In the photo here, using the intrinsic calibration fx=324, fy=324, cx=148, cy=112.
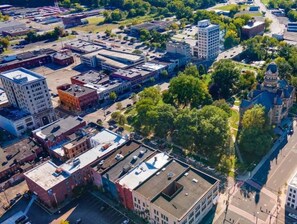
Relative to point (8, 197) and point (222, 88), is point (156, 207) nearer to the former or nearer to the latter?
point (8, 197)

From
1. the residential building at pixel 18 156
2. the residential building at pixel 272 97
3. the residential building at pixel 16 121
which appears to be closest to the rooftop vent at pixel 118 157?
the residential building at pixel 18 156

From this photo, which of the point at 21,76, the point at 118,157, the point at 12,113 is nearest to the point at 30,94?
the point at 21,76

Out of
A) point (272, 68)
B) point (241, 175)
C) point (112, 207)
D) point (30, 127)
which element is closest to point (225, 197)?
point (241, 175)

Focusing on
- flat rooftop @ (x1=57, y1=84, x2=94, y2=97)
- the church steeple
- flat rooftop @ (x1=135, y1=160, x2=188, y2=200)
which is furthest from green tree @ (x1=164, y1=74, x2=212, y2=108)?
flat rooftop @ (x1=135, y1=160, x2=188, y2=200)

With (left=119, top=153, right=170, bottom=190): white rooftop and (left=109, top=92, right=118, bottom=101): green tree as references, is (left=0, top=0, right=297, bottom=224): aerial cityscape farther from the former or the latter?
(left=109, top=92, right=118, bottom=101): green tree

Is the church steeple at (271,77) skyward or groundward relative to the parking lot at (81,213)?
skyward

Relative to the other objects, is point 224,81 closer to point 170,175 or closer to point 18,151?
point 170,175

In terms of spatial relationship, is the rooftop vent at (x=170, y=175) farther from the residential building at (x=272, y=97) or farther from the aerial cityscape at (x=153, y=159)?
the residential building at (x=272, y=97)
